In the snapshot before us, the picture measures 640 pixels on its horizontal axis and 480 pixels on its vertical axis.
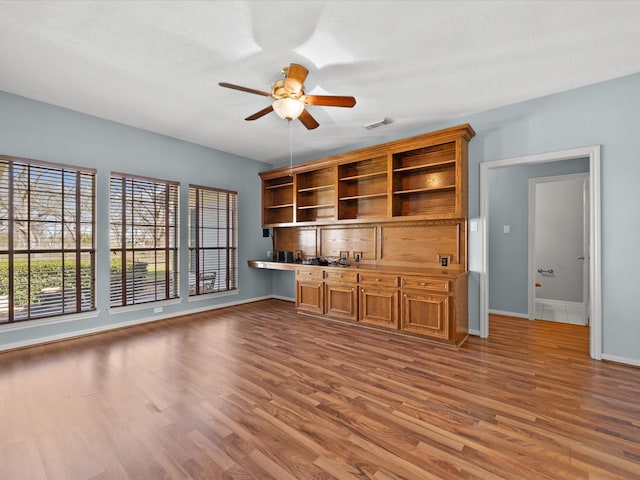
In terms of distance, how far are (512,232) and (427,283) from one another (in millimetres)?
2389

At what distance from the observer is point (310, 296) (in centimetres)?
483

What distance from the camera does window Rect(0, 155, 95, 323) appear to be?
3.28m

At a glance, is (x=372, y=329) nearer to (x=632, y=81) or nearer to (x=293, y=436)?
(x=293, y=436)

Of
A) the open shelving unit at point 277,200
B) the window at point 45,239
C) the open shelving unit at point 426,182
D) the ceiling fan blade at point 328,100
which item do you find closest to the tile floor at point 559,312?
the open shelving unit at point 426,182

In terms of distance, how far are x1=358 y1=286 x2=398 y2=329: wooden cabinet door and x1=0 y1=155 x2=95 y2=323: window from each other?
3575 mm

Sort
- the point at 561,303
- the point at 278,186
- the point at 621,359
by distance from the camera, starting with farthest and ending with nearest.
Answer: the point at 278,186, the point at 561,303, the point at 621,359

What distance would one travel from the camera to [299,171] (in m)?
5.39

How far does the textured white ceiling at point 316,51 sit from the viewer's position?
2.12 meters

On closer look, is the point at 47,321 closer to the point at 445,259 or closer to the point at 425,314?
the point at 425,314

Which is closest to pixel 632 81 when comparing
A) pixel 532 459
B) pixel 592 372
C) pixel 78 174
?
pixel 592 372

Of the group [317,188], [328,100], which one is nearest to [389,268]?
[317,188]

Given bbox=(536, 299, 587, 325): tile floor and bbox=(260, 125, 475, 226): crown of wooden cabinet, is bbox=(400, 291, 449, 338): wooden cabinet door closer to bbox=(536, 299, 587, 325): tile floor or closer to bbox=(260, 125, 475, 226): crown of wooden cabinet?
bbox=(260, 125, 475, 226): crown of wooden cabinet

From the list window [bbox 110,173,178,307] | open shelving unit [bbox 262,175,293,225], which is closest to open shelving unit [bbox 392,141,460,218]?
open shelving unit [bbox 262,175,293,225]

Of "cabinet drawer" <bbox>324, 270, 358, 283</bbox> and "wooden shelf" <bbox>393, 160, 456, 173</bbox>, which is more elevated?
"wooden shelf" <bbox>393, 160, 456, 173</bbox>
